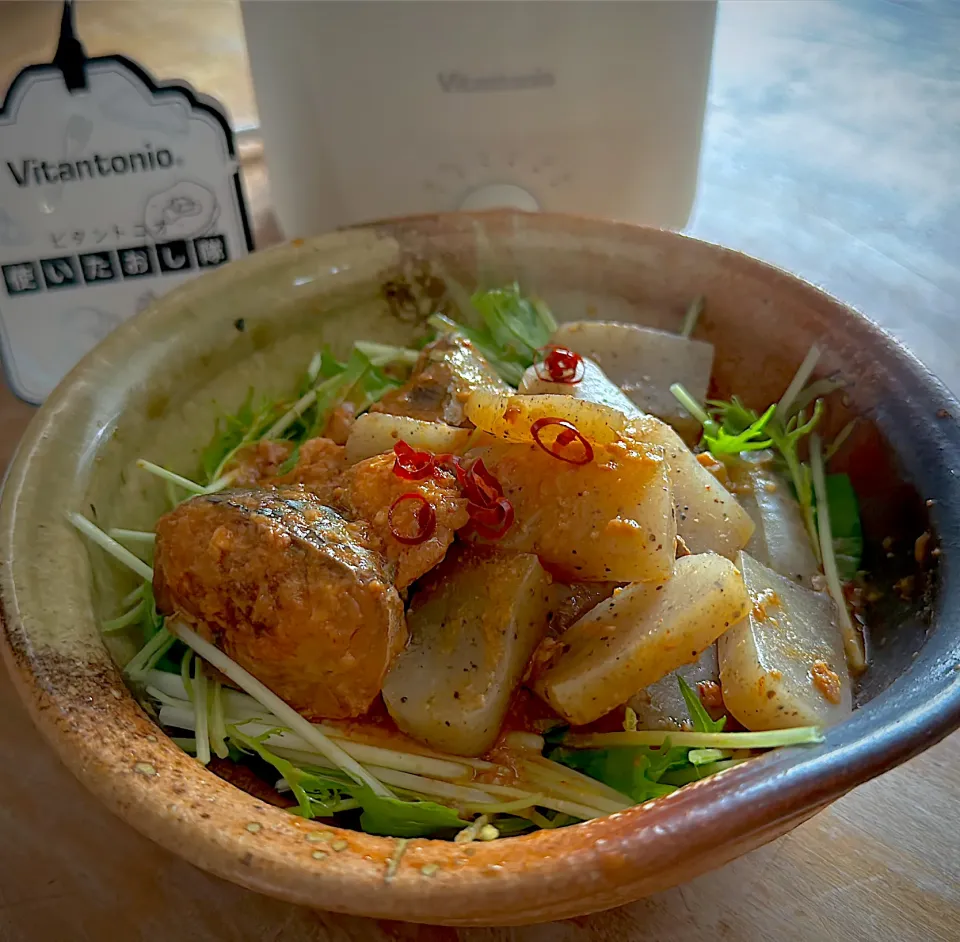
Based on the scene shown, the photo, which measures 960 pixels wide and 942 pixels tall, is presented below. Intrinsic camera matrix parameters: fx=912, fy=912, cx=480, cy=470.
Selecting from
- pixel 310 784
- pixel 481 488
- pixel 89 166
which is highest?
pixel 89 166

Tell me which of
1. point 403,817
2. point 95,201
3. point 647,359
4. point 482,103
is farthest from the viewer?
point 95,201

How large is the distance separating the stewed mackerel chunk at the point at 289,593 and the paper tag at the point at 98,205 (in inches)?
32.7

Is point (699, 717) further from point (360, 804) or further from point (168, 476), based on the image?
point (168, 476)

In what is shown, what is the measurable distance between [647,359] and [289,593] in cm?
A: 70

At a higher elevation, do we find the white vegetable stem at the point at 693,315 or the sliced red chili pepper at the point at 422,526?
the sliced red chili pepper at the point at 422,526

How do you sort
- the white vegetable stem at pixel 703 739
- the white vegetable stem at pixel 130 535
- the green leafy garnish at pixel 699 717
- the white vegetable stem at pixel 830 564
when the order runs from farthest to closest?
the white vegetable stem at pixel 130 535, the white vegetable stem at pixel 830 564, the green leafy garnish at pixel 699 717, the white vegetable stem at pixel 703 739

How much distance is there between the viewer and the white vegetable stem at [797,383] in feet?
4.26

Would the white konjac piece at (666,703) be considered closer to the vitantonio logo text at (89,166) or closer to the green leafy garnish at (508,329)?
the green leafy garnish at (508,329)

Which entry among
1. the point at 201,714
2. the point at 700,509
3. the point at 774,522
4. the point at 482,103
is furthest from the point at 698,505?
the point at 482,103

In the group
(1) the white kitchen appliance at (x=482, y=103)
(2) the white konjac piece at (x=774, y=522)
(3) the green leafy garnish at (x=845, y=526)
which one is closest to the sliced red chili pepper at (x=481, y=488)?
(2) the white konjac piece at (x=774, y=522)

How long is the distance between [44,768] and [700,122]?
57.3 inches

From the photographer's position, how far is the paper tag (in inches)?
61.9

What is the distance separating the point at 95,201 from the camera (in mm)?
1643

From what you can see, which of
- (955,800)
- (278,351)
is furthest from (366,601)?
(955,800)
